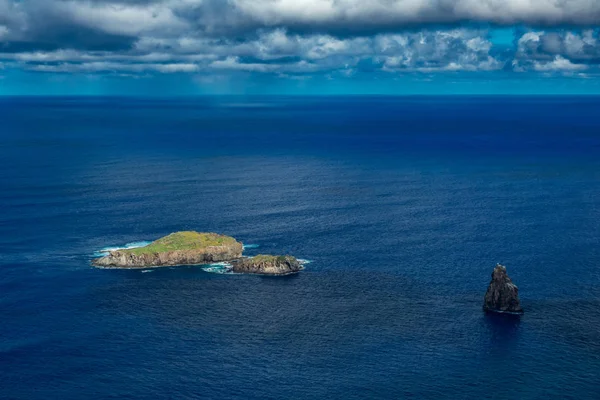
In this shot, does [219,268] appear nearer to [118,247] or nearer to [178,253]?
[178,253]

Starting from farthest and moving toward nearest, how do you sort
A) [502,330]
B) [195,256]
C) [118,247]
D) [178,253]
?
[118,247], [195,256], [178,253], [502,330]

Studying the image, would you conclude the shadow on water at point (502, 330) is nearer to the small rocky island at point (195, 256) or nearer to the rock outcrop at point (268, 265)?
the rock outcrop at point (268, 265)

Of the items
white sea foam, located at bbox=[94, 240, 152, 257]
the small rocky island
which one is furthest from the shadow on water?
white sea foam, located at bbox=[94, 240, 152, 257]

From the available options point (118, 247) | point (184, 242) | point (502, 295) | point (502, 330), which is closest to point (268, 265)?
point (184, 242)

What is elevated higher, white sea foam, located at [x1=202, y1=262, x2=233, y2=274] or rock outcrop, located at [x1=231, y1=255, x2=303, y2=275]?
rock outcrop, located at [x1=231, y1=255, x2=303, y2=275]

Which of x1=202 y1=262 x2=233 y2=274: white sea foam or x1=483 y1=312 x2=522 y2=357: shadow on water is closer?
x1=483 y1=312 x2=522 y2=357: shadow on water

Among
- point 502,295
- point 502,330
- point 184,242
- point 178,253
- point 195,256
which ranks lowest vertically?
point 502,330

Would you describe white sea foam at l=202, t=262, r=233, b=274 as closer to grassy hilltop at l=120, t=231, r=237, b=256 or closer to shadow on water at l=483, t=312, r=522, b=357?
grassy hilltop at l=120, t=231, r=237, b=256

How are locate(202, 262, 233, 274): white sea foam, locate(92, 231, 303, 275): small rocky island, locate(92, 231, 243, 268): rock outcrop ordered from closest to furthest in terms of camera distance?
1. locate(92, 231, 303, 275): small rocky island
2. locate(202, 262, 233, 274): white sea foam
3. locate(92, 231, 243, 268): rock outcrop
